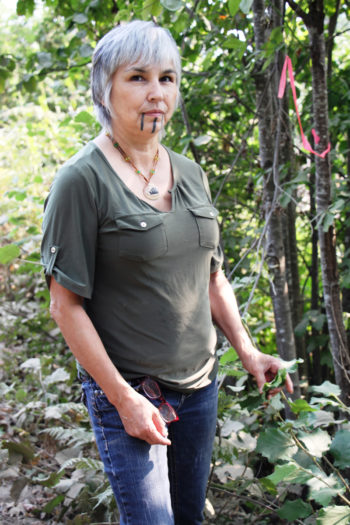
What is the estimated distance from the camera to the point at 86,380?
154 cm

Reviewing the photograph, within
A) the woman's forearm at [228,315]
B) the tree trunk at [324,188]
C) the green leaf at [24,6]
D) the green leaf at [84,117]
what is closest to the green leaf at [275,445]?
the woman's forearm at [228,315]

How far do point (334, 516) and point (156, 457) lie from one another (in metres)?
0.50

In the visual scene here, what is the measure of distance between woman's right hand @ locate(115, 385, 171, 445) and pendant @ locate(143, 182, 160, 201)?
53 cm

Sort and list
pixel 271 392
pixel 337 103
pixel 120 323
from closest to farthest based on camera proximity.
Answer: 1. pixel 120 323
2. pixel 271 392
3. pixel 337 103

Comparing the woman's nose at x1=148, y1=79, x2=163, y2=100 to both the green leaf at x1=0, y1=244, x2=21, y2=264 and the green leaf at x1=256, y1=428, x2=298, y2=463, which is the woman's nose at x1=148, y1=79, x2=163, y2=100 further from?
the green leaf at x1=256, y1=428, x2=298, y2=463

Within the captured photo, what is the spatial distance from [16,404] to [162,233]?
2253 mm

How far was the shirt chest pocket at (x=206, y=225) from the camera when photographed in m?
1.60


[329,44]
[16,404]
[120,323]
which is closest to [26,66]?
[329,44]

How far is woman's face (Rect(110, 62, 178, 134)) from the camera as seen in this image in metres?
Answer: 1.51

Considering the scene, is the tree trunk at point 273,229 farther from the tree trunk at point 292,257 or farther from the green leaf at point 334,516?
the green leaf at point 334,516

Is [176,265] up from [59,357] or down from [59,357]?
up

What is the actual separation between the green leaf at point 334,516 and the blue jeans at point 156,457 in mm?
397

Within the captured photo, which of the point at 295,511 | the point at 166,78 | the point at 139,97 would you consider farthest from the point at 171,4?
the point at 295,511

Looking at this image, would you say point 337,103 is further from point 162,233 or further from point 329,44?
point 162,233
